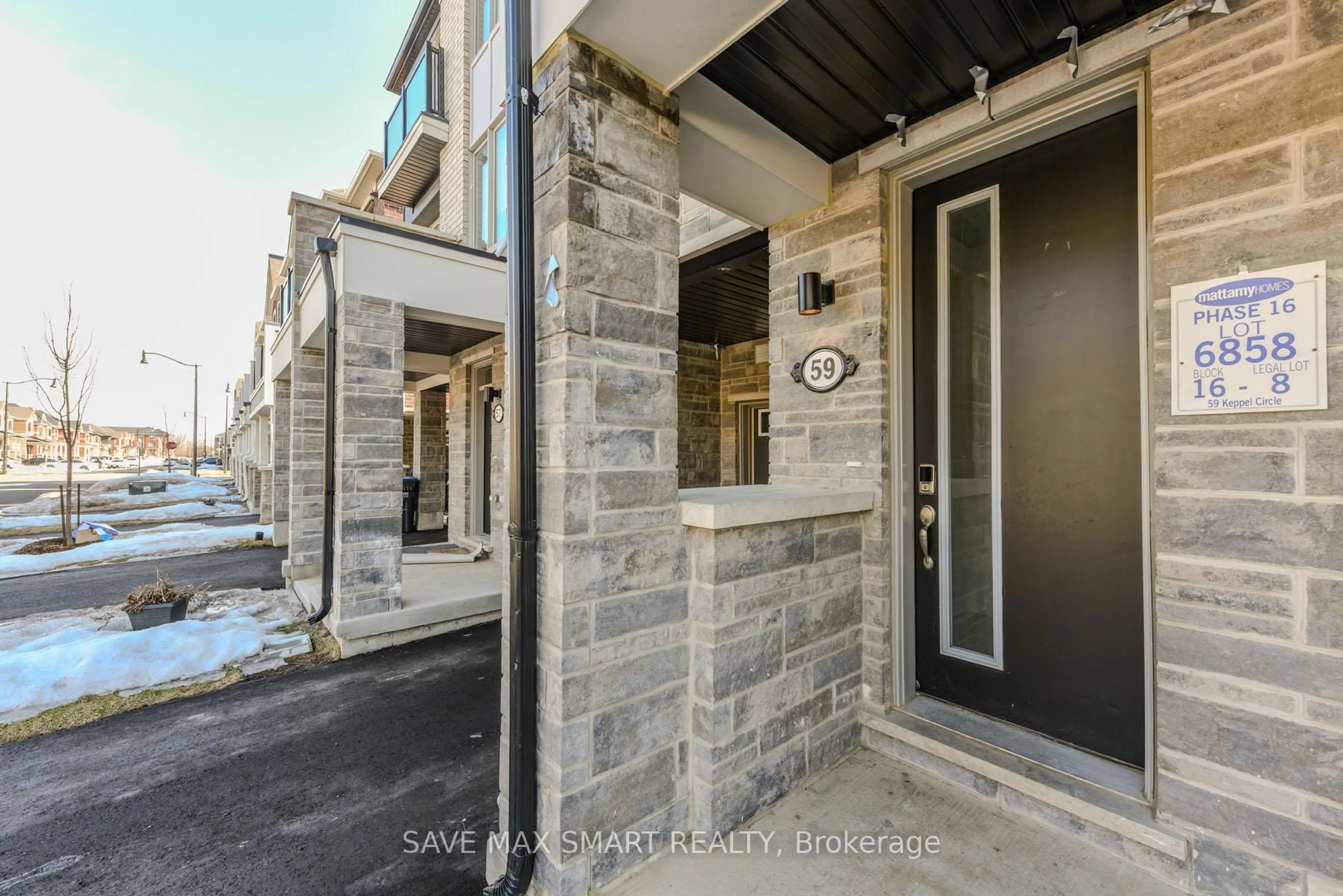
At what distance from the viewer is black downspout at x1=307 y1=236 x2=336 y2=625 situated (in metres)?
4.07

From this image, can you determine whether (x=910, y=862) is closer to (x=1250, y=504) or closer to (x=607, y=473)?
(x=1250, y=504)

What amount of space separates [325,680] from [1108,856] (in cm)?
416

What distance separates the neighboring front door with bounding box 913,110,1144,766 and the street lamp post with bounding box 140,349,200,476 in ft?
76.3

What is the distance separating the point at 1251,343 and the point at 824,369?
4.76ft

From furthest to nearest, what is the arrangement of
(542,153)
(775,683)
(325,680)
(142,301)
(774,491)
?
(142,301), (325,680), (774,491), (775,683), (542,153)

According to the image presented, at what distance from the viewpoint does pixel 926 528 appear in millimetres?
2422

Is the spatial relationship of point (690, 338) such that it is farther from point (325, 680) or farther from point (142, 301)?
point (142, 301)

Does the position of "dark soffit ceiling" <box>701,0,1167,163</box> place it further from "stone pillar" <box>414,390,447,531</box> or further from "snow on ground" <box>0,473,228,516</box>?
"snow on ground" <box>0,473,228,516</box>

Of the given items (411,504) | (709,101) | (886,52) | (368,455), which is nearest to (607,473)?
(709,101)

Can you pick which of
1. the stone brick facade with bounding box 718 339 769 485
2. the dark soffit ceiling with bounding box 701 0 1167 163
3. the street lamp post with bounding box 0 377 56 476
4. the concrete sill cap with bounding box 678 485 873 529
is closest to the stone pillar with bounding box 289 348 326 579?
the stone brick facade with bounding box 718 339 769 485

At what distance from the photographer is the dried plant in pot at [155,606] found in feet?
12.4

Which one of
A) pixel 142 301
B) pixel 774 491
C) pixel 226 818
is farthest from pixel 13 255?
pixel 774 491

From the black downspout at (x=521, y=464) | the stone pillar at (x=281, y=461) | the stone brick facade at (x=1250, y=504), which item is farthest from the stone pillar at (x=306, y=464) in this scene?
the stone brick facade at (x=1250, y=504)

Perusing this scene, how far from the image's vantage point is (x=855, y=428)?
2.46m
